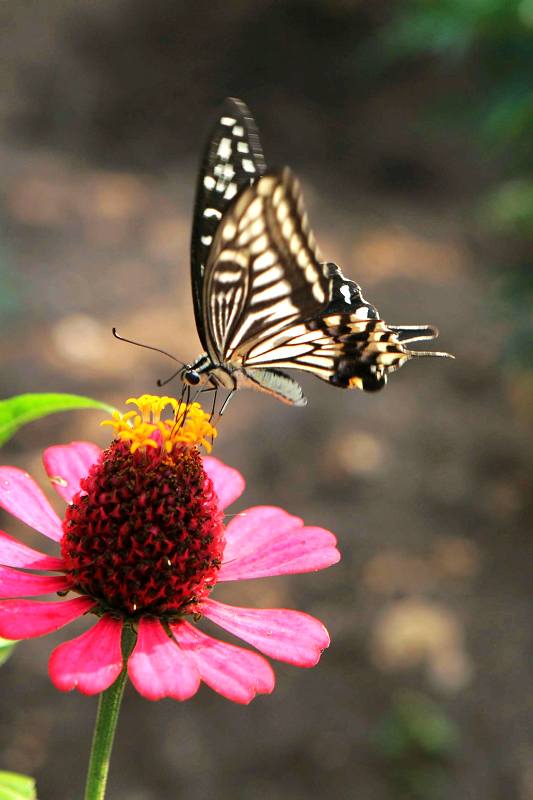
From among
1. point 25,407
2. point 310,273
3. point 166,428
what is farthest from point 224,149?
point 25,407

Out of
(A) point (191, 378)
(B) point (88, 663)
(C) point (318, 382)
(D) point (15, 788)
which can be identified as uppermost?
(C) point (318, 382)

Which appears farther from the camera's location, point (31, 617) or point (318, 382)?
point (318, 382)

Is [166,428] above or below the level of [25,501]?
above

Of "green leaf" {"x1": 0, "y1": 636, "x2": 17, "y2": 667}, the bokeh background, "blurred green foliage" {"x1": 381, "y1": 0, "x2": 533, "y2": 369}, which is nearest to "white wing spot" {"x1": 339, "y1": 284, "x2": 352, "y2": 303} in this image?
"green leaf" {"x1": 0, "y1": 636, "x2": 17, "y2": 667}

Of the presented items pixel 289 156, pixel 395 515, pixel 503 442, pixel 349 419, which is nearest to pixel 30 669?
pixel 395 515

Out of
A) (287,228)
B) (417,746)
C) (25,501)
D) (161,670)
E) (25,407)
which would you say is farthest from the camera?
(417,746)

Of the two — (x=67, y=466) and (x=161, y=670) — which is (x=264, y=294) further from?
(x=161, y=670)
